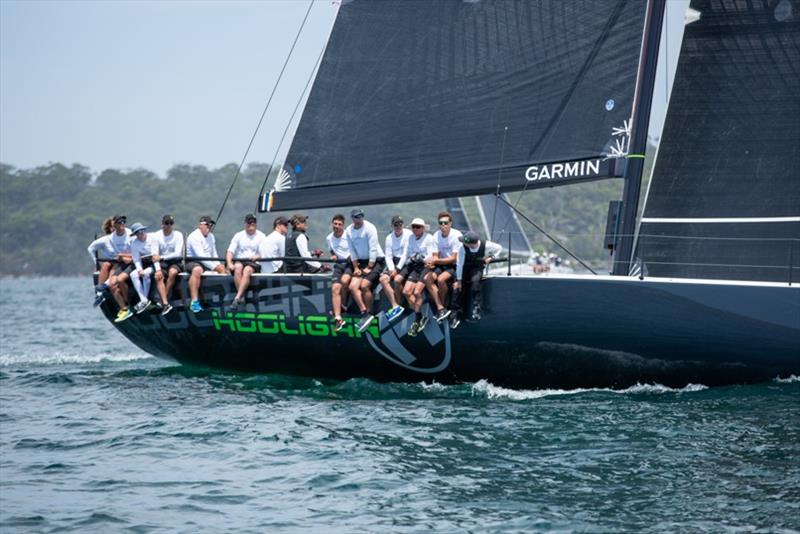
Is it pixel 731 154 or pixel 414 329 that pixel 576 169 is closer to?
pixel 731 154

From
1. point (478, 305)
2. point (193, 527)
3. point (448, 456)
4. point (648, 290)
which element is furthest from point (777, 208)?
point (193, 527)

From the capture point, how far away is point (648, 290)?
392 inches

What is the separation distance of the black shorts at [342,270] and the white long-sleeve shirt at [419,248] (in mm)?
582

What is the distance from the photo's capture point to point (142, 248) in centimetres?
1282

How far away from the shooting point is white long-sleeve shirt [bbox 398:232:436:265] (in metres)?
10.9

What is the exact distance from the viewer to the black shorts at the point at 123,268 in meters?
13.0

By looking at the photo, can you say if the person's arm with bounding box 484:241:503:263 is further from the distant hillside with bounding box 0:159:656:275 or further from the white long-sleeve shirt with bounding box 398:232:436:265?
the distant hillside with bounding box 0:159:656:275

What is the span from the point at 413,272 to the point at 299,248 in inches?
74.2

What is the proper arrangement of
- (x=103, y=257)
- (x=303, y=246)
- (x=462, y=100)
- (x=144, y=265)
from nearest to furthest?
1. (x=462, y=100)
2. (x=303, y=246)
3. (x=144, y=265)
4. (x=103, y=257)

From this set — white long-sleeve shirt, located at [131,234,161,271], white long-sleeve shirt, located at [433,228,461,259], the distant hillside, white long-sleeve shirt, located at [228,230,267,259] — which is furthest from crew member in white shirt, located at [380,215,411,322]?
the distant hillside

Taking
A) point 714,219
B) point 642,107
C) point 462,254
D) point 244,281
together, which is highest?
point 642,107

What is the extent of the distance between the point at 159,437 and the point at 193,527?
2612mm

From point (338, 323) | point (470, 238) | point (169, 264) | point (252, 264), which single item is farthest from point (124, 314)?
point (470, 238)

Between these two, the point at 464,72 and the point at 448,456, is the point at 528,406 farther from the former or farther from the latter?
the point at 464,72
